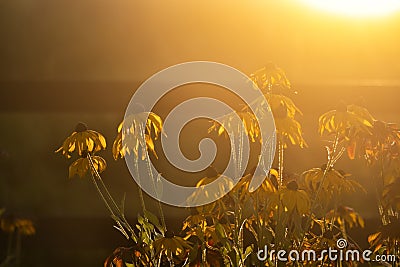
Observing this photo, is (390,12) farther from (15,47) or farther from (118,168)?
(15,47)

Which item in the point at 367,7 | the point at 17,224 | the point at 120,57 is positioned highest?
the point at 367,7

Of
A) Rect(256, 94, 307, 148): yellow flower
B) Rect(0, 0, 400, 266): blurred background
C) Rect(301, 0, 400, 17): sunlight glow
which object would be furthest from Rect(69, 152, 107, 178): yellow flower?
Rect(301, 0, 400, 17): sunlight glow

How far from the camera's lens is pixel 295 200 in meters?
1.14

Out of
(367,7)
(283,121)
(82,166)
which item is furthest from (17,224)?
(367,7)

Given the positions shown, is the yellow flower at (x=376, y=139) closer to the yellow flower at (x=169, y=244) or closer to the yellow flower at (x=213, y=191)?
the yellow flower at (x=213, y=191)

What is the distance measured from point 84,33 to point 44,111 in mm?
1922

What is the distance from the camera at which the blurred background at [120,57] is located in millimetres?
2986

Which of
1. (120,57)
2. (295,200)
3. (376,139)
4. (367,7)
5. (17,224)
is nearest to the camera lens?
(295,200)

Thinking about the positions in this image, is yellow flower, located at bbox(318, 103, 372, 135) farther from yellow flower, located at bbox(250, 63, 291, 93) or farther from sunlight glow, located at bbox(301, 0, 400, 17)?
sunlight glow, located at bbox(301, 0, 400, 17)

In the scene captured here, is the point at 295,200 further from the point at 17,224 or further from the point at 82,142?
the point at 17,224

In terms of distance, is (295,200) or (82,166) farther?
(82,166)

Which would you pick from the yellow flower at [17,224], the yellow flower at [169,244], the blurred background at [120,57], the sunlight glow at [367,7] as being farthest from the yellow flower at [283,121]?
the sunlight glow at [367,7]

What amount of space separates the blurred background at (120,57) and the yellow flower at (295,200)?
1.30 metres

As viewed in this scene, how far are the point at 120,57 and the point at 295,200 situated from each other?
293cm
